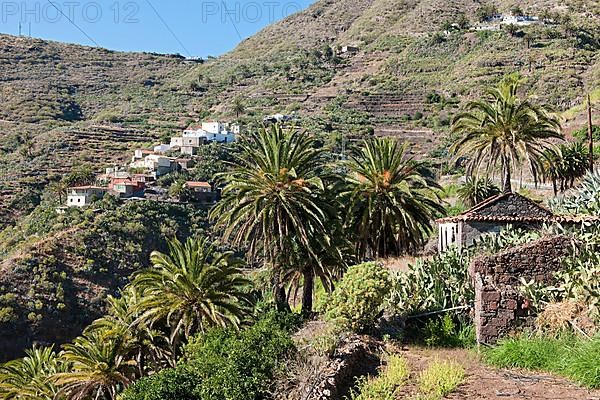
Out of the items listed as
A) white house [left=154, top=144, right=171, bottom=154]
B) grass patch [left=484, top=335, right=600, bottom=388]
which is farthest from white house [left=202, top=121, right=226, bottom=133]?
grass patch [left=484, top=335, right=600, bottom=388]

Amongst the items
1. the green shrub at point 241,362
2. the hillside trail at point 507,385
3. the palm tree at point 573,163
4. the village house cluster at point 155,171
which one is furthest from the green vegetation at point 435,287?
the village house cluster at point 155,171

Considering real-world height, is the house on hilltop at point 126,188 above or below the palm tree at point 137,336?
above

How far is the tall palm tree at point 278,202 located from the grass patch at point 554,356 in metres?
6.85

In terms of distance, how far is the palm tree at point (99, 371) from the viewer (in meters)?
19.0

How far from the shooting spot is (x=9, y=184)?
7500 cm

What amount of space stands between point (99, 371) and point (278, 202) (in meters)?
8.01

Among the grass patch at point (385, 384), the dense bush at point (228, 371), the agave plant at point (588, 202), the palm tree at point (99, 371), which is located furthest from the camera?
the palm tree at point (99, 371)

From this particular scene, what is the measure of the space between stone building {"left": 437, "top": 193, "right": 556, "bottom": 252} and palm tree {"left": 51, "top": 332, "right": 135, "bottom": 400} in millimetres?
10994

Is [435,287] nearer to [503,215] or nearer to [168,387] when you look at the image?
[168,387]

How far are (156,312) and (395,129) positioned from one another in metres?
73.7

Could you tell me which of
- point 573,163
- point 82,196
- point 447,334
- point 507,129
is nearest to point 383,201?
point 507,129

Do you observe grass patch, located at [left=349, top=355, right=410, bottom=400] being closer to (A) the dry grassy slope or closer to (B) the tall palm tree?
(B) the tall palm tree

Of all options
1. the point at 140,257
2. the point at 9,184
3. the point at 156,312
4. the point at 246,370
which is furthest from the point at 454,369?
the point at 9,184

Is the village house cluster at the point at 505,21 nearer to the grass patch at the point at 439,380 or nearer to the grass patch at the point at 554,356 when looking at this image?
the grass patch at the point at 554,356
